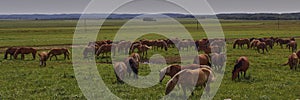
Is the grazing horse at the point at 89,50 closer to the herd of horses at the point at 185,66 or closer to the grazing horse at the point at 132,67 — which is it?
the herd of horses at the point at 185,66

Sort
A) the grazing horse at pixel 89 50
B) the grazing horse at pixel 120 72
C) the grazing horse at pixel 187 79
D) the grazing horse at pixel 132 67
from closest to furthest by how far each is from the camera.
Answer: the grazing horse at pixel 187 79 < the grazing horse at pixel 120 72 < the grazing horse at pixel 132 67 < the grazing horse at pixel 89 50

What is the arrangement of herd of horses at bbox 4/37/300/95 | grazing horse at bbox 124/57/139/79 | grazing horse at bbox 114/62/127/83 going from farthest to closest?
grazing horse at bbox 124/57/139/79 < grazing horse at bbox 114/62/127/83 < herd of horses at bbox 4/37/300/95

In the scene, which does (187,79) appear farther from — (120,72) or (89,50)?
(89,50)

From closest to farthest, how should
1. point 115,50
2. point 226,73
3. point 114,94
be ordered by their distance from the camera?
point 114,94, point 226,73, point 115,50

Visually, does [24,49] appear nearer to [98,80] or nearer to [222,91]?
[98,80]

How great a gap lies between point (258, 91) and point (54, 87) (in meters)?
8.78

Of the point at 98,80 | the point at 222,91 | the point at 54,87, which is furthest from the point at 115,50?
the point at 222,91

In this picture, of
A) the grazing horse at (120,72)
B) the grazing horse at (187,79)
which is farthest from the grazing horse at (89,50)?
the grazing horse at (187,79)

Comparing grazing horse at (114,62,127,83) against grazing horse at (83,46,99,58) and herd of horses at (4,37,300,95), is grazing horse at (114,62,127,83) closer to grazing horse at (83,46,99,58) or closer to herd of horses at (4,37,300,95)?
herd of horses at (4,37,300,95)

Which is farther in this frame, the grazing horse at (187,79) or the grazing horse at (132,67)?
the grazing horse at (132,67)

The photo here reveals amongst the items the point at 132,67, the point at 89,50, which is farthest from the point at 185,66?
the point at 89,50

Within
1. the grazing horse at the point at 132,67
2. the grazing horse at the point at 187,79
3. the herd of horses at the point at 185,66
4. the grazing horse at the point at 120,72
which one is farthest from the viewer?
the grazing horse at the point at 132,67

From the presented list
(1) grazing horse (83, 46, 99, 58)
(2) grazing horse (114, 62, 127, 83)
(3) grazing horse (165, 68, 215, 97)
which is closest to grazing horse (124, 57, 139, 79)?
(2) grazing horse (114, 62, 127, 83)

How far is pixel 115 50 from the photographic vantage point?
33125mm
